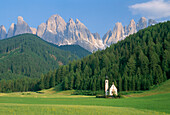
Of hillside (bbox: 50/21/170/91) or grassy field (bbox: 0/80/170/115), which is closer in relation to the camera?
grassy field (bbox: 0/80/170/115)

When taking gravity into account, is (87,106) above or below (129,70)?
below

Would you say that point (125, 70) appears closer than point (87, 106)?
No

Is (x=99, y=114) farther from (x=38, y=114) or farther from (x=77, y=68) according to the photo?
(x=77, y=68)

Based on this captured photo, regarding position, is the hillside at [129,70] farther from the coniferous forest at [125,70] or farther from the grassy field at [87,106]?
the grassy field at [87,106]

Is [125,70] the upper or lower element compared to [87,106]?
upper

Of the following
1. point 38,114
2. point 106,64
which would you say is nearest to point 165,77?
point 106,64

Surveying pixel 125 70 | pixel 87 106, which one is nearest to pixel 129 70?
pixel 125 70

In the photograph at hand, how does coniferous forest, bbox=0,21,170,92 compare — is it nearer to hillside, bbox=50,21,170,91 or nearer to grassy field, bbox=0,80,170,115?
hillside, bbox=50,21,170,91

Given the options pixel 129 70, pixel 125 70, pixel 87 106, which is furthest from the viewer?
pixel 125 70

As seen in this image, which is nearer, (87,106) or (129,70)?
(87,106)

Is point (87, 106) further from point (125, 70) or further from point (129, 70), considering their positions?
point (129, 70)

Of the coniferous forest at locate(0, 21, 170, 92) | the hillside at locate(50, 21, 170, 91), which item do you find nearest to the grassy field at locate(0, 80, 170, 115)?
the hillside at locate(50, 21, 170, 91)

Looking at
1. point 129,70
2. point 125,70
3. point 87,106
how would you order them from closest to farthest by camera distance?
1. point 87,106
2. point 129,70
3. point 125,70

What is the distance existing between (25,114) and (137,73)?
338 feet
